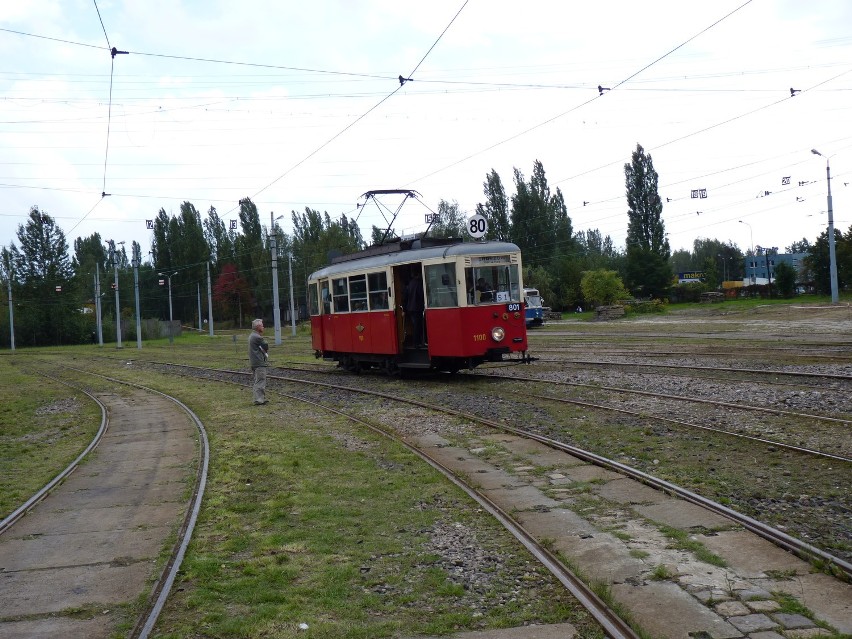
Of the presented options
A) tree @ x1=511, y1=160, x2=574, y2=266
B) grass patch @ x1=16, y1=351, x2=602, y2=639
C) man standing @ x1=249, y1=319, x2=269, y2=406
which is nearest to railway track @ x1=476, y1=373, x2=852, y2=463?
grass patch @ x1=16, y1=351, x2=602, y2=639

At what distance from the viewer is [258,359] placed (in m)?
16.0

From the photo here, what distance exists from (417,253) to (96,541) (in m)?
12.1

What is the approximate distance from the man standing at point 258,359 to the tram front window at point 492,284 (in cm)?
431

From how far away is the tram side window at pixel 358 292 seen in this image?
20328 millimetres

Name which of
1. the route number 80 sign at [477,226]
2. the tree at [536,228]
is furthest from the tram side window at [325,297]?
the tree at [536,228]

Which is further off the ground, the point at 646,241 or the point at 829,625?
the point at 646,241

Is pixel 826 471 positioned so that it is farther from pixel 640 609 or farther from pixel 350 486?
pixel 350 486

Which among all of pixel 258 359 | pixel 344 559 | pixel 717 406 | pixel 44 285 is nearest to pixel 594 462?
pixel 344 559

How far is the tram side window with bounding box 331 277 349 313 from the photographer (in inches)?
849

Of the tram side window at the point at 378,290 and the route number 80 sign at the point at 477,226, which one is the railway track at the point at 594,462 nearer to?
the tram side window at the point at 378,290

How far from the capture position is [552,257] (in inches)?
2758

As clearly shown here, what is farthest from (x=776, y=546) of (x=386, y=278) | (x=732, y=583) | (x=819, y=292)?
(x=819, y=292)

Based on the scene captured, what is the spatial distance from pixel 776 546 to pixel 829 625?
4.51ft

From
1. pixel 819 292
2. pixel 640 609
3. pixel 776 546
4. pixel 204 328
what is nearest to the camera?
pixel 640 609
